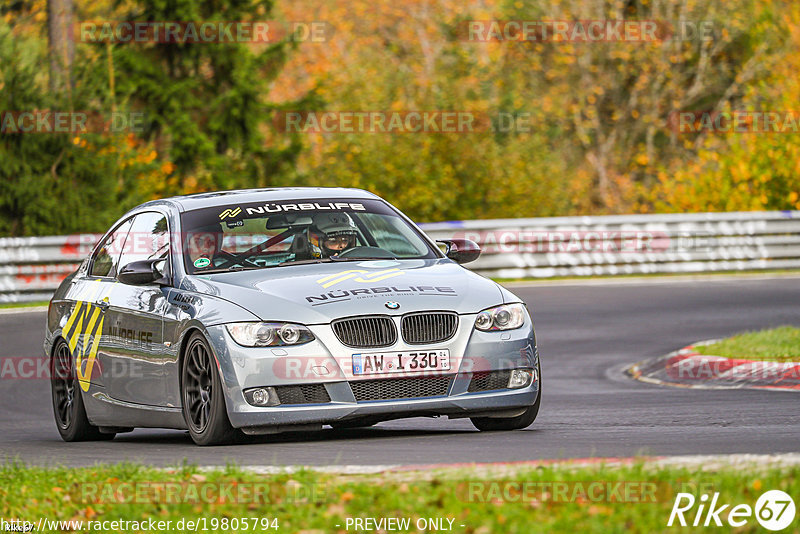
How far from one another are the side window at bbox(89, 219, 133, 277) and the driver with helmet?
1.67 m

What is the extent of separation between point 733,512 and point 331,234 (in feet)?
16.2

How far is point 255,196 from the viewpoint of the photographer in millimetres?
10375

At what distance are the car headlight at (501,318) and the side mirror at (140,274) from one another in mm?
2241

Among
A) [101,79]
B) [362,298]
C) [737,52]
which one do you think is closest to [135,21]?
[101,79]

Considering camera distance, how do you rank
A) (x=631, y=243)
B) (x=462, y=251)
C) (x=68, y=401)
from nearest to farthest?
(x=462, y=251) < (x=68, y=401) < (x=631, y=243)

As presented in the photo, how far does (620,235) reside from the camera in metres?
25.1

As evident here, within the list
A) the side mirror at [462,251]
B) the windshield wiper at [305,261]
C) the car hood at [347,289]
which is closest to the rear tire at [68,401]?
the car hood at [347,289]

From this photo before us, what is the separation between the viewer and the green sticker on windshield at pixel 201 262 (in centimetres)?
962

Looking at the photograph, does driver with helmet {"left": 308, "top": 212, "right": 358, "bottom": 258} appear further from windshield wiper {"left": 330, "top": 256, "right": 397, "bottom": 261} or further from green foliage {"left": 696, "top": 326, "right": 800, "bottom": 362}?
green foliage {"left": 696, "top": 326, "right": 800, "bottom": 362}

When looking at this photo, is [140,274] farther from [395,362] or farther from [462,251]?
[462,251]

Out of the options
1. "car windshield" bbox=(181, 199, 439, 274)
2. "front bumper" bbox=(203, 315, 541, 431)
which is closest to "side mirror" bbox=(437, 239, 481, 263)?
"car windshield" bbox=(181, 199, 439, 274)

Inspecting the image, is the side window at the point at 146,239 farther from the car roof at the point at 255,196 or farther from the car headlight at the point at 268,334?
the car headlight at the point at 268,334

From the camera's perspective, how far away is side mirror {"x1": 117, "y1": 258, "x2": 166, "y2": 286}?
9.67m

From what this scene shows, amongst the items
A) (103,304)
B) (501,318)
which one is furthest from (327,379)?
(103,304)
